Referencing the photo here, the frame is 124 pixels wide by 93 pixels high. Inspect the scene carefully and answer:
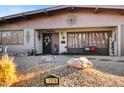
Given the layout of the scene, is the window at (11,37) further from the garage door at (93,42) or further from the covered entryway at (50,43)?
the garage door at (93,42)

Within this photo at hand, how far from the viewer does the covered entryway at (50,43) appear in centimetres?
694

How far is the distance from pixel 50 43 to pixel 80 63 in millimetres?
1131

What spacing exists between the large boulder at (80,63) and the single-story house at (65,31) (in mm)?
302

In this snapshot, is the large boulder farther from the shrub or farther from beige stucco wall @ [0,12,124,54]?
the shrub

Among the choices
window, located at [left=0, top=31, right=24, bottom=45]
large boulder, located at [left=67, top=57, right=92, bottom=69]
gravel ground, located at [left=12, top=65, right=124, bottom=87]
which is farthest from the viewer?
window, located at [left=0, top=31, right=24, bottom=45]

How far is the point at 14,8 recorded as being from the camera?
6.37 meters

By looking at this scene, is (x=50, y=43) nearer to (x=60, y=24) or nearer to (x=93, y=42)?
(x=60, y=24)

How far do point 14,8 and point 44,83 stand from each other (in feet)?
6.75

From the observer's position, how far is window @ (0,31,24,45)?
6811 millimetres

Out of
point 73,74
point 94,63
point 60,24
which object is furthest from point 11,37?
point 94,63

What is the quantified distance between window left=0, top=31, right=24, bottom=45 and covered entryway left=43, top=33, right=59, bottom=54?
2.14 ft

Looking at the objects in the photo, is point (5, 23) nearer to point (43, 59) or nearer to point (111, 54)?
point (43, 59)

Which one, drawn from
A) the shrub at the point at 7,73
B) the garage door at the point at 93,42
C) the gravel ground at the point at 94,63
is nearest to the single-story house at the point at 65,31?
the garage door at the point at 93,42

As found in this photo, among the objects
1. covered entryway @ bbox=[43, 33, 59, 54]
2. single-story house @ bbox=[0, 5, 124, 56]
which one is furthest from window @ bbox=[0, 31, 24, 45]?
covered entryway @ bbox=[43, 33, 59, 54]
